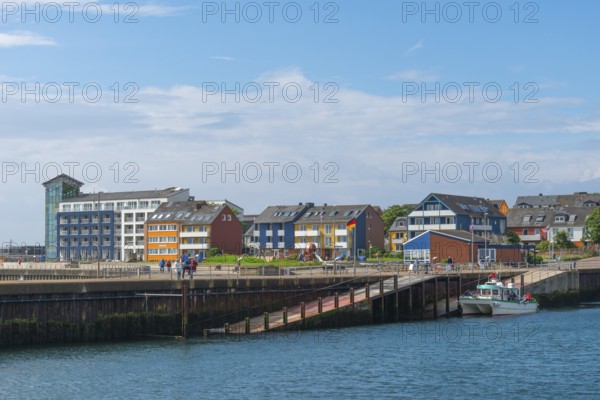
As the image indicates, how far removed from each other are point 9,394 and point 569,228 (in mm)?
143654

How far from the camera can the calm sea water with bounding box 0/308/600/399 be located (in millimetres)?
42969

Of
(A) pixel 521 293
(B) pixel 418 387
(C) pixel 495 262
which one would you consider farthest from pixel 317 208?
(B) pixel 418 387

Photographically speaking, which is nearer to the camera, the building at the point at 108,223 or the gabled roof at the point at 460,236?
the gabled roof at the point at 460,236

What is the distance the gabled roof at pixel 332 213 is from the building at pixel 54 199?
A: 2192 inches

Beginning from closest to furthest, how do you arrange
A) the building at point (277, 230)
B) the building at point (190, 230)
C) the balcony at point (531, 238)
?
the building at point (277, 230)
the building at point (190, 230)
the balcony at point (531, 238)

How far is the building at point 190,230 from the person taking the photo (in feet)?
550

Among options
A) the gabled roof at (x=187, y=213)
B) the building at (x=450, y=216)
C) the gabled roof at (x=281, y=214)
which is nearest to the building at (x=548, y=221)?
the building at (x=450, y=216)

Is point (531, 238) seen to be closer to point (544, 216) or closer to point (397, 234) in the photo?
point (544, 216)

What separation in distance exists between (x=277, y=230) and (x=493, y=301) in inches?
3623

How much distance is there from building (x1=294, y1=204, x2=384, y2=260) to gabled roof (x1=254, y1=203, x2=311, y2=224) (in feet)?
4.15

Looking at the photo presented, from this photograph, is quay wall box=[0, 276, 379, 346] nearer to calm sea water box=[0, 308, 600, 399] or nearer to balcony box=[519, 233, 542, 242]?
calm sea water box=[0, 308, 600, 399]

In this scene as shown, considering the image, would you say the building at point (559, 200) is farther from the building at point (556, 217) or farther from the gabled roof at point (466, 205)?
the gabled roof at point (466, 205)

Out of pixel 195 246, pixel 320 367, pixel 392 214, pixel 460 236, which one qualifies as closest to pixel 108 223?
pixel 195 246

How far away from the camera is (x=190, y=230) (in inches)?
6634
